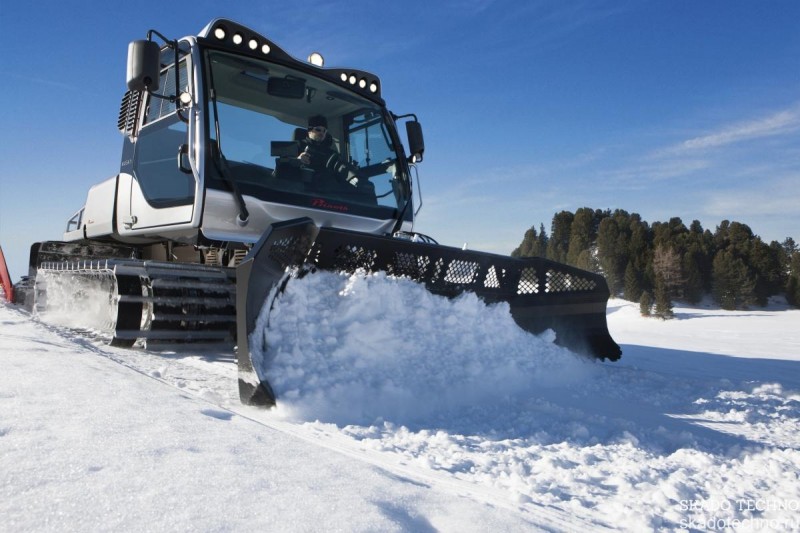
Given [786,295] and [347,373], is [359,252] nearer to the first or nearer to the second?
[347,373]

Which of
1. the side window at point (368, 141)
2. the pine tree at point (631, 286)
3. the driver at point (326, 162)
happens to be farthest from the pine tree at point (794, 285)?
the driver at point (326, 162)

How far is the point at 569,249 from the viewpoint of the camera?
58.3 metres

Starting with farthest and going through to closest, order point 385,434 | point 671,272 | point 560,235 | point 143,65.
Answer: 1. point 560,235
2. point 671,272
3. point 143,65
4. point 385,434

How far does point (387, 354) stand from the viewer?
3.00 metres

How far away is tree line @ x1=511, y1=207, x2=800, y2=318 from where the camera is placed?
4184cm

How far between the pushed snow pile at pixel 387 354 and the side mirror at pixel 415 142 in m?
2.01

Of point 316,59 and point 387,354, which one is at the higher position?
point 316,59

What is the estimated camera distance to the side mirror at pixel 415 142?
5230mm

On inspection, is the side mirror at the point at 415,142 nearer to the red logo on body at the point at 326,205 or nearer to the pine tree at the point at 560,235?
the red logo on body at the point at 326,205

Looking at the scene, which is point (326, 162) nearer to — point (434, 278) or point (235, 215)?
point (235, 215)

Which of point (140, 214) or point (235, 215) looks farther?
point (140, 214)

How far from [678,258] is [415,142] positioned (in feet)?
146

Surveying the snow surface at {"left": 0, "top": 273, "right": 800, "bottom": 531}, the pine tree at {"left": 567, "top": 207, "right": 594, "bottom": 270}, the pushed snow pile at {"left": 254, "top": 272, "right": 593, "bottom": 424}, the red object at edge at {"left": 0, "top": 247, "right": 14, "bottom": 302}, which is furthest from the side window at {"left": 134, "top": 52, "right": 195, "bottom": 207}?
the pine tree at {"left": 567, "top": 207, "right": 594, "bottom": 270}

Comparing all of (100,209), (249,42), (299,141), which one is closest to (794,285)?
(299,141)
